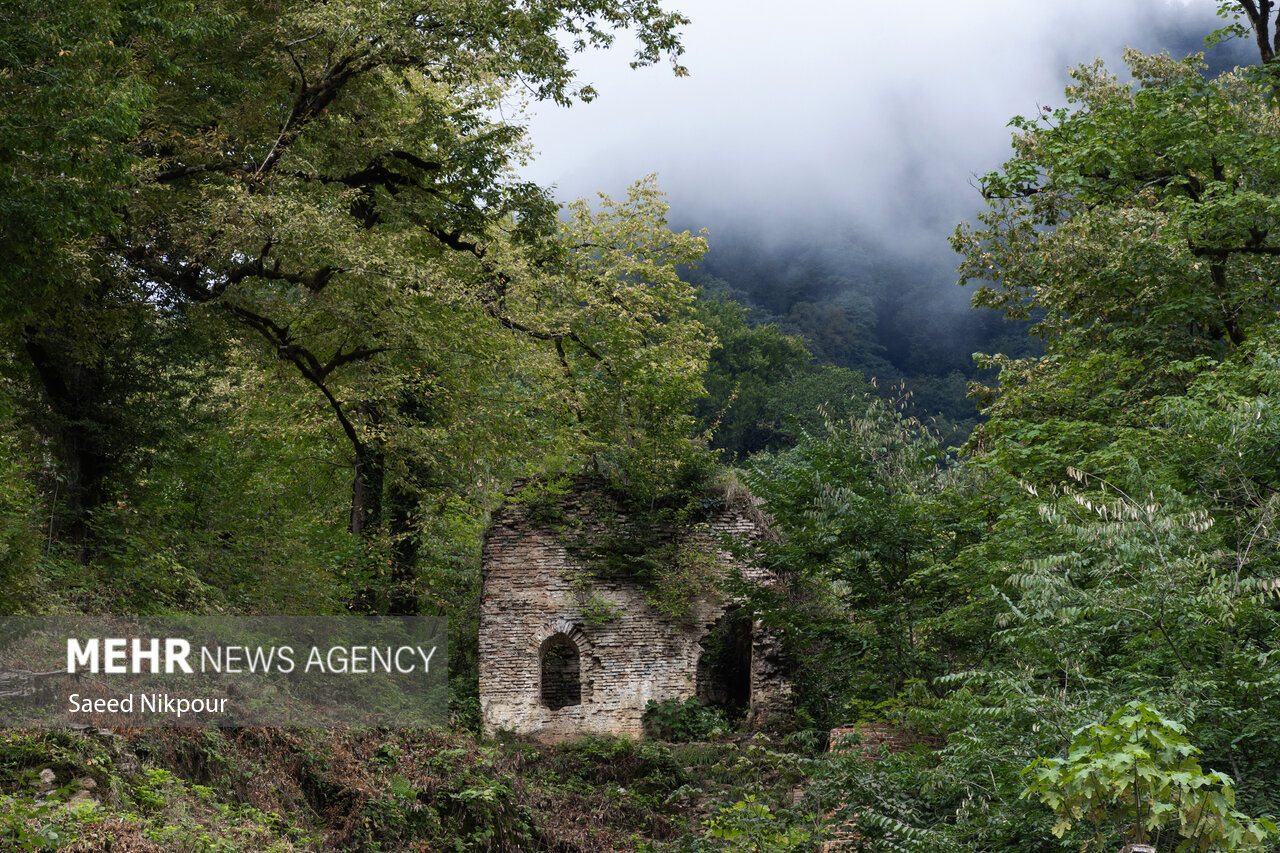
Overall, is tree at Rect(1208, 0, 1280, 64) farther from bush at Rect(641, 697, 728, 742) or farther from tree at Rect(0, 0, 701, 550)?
bush at Rect(641, 697, 728, 742)

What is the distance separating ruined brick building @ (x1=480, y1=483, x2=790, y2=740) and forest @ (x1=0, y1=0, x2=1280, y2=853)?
1.45 ft

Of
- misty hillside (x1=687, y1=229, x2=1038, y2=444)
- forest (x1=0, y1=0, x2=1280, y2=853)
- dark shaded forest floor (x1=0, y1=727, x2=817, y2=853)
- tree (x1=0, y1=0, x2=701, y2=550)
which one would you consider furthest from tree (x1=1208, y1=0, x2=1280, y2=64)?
misty hillside (x1=687, y1=229, x2=1038, y2=444)

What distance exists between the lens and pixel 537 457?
671 inches

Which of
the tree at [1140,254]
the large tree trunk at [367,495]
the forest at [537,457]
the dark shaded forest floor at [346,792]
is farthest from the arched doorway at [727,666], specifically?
the large tree trunk at [367,495]

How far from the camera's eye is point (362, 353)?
1311cm

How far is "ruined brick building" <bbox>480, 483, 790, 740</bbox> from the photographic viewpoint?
50.9 ft

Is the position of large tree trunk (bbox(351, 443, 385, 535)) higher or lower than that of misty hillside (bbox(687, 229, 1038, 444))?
lower

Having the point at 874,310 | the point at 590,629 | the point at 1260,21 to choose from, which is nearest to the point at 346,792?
the point at 590,629

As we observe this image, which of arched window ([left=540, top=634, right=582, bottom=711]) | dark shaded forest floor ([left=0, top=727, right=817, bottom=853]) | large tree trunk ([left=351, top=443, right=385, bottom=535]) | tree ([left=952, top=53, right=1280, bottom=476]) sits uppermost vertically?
tree ([left=952, top=53, right=1280, bottom=476])

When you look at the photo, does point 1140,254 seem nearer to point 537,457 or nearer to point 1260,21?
point 1260,21

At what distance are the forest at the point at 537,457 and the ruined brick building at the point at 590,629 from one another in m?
0.44

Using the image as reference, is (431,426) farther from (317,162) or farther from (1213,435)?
(1213,435)

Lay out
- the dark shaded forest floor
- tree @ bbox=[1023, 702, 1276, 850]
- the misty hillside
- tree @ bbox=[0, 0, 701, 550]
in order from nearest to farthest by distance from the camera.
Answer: tree @ bbox=[1023, 702, 1276, 850], the dark shaded forest floor, tree @ bbox=[0, 0, 701, 550], the misty hillside

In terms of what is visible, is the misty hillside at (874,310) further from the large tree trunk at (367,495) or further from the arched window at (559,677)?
the large tree trunk at (367,495)
